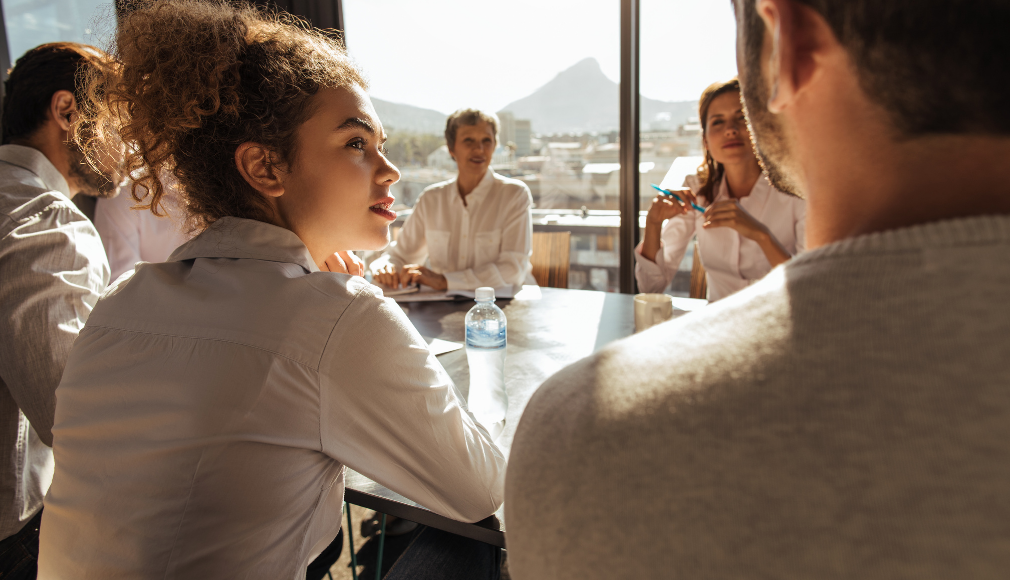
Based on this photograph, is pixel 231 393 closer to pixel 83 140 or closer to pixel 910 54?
pixel 910 54

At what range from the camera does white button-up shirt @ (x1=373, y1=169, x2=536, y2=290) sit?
8.97ft

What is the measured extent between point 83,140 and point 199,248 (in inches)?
30.3

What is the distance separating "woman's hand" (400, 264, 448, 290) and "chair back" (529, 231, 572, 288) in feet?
2.41

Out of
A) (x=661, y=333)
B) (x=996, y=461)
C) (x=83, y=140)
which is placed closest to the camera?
(x=996, y=461)

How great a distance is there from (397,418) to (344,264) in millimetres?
808

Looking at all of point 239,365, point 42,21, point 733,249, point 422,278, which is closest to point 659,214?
point 733,249

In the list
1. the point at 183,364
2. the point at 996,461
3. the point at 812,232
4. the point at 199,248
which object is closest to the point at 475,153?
the point at 199,248

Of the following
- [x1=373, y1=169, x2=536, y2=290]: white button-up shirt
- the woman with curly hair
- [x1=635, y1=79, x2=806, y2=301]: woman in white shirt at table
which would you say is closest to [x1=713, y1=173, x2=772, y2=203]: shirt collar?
[x1=635, y1=79, x2=806, y2=301]: woman in white shirt at table

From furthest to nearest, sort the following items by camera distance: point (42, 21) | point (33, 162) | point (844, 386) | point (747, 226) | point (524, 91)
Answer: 1. point (42, 21)
2. point (524, 91)
3. point (747, 226)
4. point (33, 162)
5. point (844, 386)

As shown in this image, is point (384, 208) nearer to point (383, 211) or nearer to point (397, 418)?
point (383, 211)

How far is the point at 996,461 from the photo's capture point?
265 millimetres

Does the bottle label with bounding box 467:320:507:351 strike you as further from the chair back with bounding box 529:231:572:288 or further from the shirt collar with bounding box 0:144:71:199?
the chair back with bounding box 529:231:572:288

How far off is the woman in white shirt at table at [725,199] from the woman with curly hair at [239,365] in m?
1.52

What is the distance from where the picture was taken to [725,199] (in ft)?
6.80
